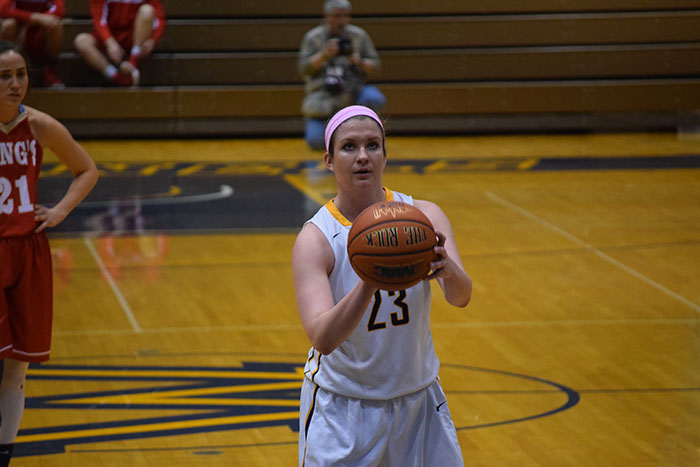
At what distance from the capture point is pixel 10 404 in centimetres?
393

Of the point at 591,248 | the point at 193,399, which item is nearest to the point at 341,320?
the point at 193,399

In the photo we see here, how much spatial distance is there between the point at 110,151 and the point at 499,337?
7.60m

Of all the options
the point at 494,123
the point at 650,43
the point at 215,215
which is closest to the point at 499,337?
the point at 215,215

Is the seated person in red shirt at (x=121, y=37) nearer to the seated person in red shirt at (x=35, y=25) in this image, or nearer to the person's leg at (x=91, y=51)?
the person's leg at (x=91, y=51)

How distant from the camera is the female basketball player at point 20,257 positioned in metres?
3.84

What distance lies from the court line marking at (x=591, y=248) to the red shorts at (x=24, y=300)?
3960 millimetres

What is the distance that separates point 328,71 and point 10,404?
7.47m

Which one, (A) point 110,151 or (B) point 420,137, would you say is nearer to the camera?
(A) point 110,151

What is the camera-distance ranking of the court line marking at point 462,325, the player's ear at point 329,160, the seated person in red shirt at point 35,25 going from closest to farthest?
1. the player's ear at point 329,160
2. the court line marking at point 462,325
3. the seated person in red shirt at point 35,25

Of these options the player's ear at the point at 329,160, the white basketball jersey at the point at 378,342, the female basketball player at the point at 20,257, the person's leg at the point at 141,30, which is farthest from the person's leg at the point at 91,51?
the white basketball jersey at the point at 378,342

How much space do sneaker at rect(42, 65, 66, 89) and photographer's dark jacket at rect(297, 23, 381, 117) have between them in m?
3.47

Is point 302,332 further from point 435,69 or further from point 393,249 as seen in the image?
point 435,69

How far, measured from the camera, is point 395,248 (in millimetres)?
2346

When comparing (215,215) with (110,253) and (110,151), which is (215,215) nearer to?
(110,253)
